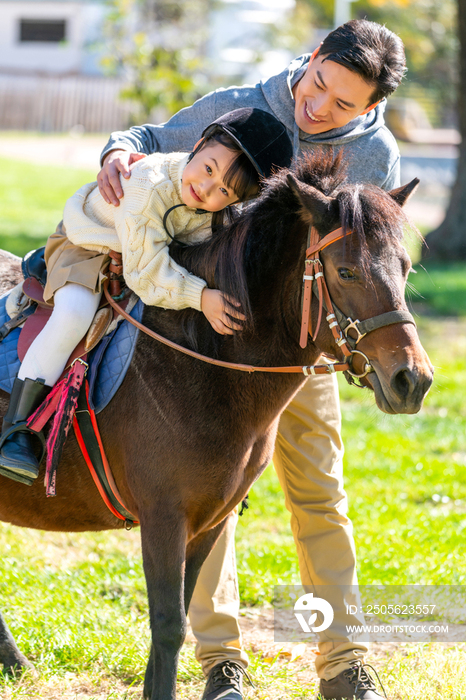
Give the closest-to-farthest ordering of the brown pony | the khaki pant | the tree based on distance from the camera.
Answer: the brown pony
the khaki pant
the tree

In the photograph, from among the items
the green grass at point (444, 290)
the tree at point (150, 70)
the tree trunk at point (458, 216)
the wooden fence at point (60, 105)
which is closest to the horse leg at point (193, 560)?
the green grass at point (444, 290)

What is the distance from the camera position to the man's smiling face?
2.78 metres

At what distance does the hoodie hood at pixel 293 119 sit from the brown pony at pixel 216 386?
1.60 ft

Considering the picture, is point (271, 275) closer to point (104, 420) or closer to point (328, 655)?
point (104, 420)

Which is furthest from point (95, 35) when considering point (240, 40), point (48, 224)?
point (48, 224)

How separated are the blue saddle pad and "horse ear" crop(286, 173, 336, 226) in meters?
0.79

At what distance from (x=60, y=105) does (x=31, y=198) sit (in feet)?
29.7

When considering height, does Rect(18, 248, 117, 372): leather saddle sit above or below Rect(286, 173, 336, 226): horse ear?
below

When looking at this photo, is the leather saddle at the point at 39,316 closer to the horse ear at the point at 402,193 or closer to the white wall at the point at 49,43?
the horse ear at the point at 402,193

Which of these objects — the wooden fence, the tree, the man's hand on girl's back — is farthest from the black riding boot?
the wooden fence

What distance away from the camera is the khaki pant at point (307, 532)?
327 centimetres

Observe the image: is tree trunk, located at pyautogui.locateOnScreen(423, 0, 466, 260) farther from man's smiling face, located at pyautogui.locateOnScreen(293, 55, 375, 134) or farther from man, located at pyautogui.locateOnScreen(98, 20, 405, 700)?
man's smiling face, located at pyautogui.locateOnScreen(293, 55, 375, 134)

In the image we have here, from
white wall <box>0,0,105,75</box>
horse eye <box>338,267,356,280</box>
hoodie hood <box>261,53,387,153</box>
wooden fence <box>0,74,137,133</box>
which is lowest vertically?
horse eye <box>338,267,356,280</box>

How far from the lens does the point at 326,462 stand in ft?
11.0
